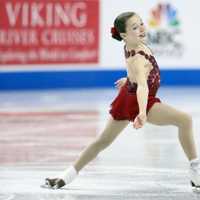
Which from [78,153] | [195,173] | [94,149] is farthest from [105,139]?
[78,153]

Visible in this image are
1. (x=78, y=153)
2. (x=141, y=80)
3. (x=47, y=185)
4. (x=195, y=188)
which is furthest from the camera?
(x=78, y=153)

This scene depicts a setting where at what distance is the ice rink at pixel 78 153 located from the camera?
5.82 m

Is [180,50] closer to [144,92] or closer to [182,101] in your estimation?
[182,101]

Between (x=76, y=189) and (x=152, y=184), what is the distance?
0.60 meters

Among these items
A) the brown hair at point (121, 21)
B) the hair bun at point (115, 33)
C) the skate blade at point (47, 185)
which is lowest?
the skate blade at point (47, 185)

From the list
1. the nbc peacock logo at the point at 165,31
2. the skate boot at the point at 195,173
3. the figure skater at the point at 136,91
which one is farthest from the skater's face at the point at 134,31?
the nbc peacock logo at the point at 165,31

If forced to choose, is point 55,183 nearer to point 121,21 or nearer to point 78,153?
point 121,21

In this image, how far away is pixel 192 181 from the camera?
5.84 metres

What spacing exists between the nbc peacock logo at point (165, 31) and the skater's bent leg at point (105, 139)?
9.46m

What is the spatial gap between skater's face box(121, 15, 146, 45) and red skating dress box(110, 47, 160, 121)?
0.09 m

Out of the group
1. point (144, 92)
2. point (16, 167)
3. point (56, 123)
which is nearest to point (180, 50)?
point (56, 123)

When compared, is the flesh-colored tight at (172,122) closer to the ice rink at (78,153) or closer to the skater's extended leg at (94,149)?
the skater's extended leg at (94,149)

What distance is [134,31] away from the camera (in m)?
5.61

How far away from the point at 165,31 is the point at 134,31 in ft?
32.1
